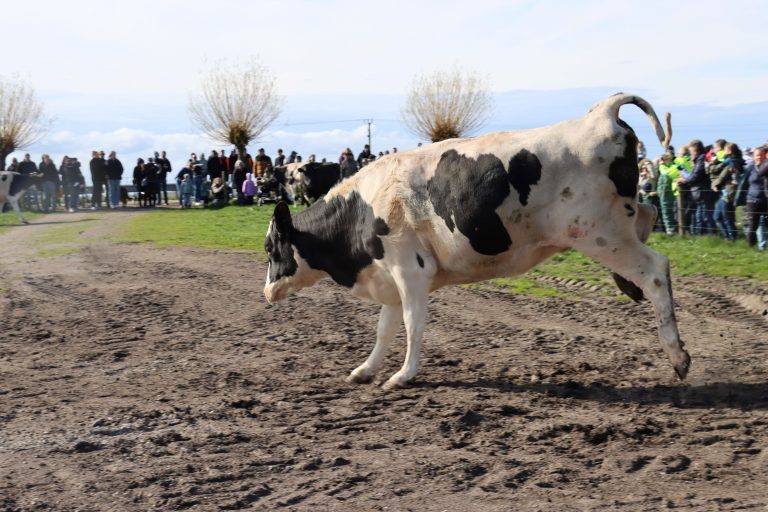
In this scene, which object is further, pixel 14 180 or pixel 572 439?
pixel 14 180

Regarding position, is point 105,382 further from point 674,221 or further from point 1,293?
point 674,221

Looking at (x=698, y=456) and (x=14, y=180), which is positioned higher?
(x=14, y=180)

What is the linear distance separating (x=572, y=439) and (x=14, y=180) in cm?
2952

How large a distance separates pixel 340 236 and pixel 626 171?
2.60m

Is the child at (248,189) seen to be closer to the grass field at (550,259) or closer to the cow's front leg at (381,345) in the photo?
the grass field at (550,259)

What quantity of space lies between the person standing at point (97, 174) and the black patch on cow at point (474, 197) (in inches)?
1297

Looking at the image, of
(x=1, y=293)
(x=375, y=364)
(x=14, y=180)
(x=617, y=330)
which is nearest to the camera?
(x=375, y=364)

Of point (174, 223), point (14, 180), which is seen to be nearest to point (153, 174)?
point (14, 180)

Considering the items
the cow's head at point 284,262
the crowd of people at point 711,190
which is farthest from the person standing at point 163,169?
the cow's head at point 284,262

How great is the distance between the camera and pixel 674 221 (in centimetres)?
1912

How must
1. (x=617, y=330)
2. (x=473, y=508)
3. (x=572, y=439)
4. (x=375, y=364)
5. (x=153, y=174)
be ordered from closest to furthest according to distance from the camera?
(x=473, y=508)
(x=572, y=439)
(x=375, y=364)
(x=617, y=330)
(x=153, y=174)

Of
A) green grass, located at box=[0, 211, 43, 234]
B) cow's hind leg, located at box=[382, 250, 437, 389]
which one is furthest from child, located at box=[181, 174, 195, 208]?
cow's hind leg, located at box=[382, 250, 437, 389]

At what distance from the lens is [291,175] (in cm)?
3378

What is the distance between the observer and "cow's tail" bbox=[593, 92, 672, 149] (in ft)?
24.7
